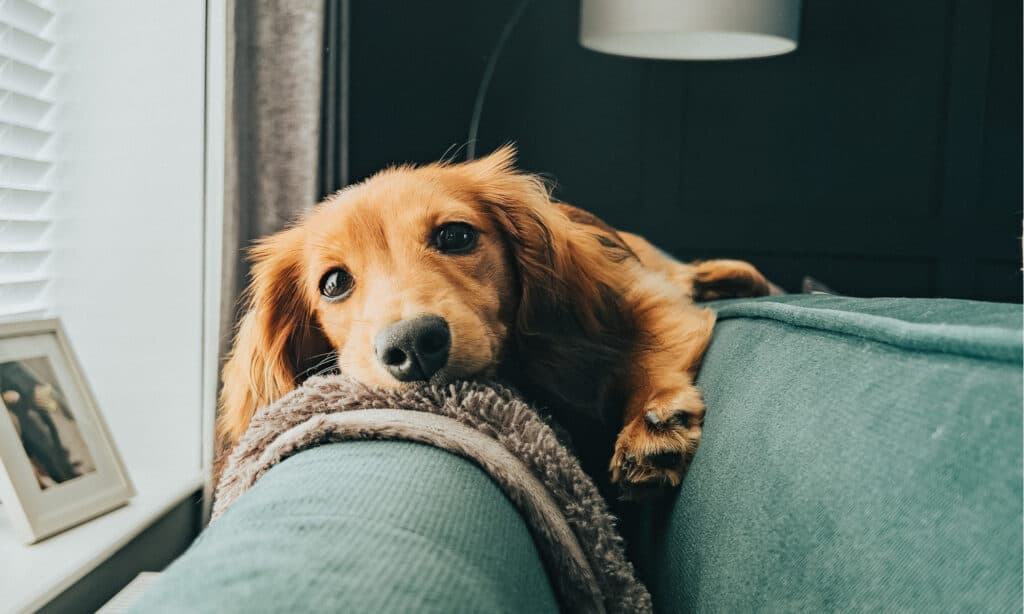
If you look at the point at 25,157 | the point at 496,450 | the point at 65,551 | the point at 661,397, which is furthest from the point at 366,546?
the point at 25,157

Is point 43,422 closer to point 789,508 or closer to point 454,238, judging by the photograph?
point 454,238

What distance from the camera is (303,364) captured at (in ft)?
3.26

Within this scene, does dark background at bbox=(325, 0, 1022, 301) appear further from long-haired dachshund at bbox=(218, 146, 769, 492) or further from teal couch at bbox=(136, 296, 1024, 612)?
teal couch at bbox=(136, 296, 1024, 612)

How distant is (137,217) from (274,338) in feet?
2.09

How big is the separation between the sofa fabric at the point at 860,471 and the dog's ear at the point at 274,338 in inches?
19.2

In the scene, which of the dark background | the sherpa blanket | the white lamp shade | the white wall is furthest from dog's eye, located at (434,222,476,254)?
the dark background

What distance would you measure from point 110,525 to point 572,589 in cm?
84

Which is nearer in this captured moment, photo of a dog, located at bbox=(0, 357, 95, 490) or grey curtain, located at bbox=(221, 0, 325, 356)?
photo of a dog, located at bbox=(0, 357, 95, 490)

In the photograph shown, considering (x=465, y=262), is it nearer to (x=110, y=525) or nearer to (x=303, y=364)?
(x=303, y=364)

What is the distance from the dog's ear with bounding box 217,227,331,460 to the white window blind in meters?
0.46

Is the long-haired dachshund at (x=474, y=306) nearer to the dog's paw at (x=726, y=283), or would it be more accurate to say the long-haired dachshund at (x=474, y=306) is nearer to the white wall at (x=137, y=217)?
the dog's paw at (x=726, y=283)

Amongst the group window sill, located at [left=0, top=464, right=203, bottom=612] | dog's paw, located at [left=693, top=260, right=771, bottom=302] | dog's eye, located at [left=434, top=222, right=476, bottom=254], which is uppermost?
dog's eye, located at [left=434, top=222, right=476, bottom=254]

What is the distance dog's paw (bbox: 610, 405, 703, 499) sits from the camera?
78cm

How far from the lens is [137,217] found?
1.46 metres
